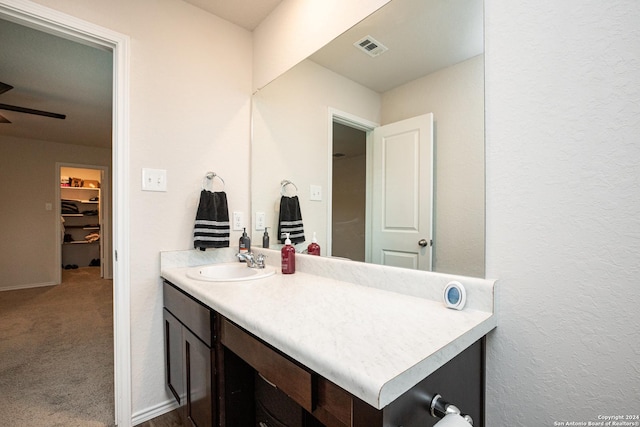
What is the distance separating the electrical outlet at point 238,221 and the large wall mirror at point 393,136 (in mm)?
329

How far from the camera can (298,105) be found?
1793 millimetres

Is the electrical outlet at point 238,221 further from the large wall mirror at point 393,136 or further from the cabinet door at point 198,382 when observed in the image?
the cabinet door at point 198,382

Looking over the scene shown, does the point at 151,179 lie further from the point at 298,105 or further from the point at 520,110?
the point at 520,110

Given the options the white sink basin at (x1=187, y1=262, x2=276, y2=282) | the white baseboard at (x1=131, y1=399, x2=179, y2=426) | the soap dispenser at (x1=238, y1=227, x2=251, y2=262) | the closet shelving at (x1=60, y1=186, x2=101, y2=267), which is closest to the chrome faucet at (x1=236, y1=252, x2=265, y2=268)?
the white sink basin at (x1=187, y1=262, x2=276, y2=282)

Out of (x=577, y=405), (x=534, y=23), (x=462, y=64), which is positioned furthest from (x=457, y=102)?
(x=577, y=405)

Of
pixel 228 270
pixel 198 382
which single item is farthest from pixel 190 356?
pixel 228 270

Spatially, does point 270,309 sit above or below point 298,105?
below

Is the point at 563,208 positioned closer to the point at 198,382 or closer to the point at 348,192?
the point at 348,192

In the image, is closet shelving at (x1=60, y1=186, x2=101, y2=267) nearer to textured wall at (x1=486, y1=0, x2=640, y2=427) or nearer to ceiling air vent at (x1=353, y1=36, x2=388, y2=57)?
ceiling air vent at (x1=353, y1=36, x2=388, y2=57)

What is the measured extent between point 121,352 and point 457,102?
197 cm

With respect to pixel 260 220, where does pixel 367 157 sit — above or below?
above

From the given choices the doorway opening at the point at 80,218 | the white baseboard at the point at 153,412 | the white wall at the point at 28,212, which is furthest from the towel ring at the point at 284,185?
the doorway opening at the point at 80,218

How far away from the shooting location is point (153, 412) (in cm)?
161

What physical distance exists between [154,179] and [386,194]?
1271 millimetres
